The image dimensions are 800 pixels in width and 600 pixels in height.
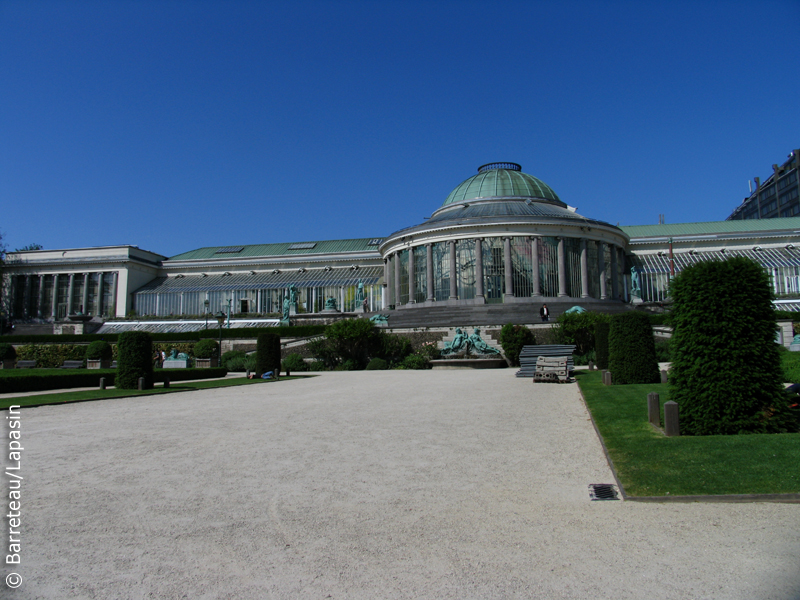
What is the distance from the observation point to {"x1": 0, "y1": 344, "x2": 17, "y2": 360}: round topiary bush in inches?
1720

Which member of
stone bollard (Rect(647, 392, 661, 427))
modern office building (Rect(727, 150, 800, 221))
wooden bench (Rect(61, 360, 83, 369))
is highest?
modern office building (Rect(727, 150, 800, 221))

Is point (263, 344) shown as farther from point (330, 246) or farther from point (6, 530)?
point (330, 246)

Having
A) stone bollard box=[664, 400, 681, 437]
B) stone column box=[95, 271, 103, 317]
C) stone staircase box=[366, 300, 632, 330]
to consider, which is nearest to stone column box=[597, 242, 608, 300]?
stone staircase box=[366, 300, 632, 330]

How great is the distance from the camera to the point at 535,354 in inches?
1062

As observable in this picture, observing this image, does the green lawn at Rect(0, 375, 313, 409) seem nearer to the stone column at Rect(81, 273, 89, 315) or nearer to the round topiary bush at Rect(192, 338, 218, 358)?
the round topiary bush at Rect(192, 338, 218, 358)

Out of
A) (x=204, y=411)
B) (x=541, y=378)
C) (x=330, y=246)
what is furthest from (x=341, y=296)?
(x=204, y=411)

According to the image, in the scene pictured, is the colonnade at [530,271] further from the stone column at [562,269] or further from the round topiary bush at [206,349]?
the round topiary bush at [206,349]

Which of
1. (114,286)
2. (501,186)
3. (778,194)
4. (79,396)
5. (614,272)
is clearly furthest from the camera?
(778,194)

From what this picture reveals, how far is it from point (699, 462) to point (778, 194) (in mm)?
107329

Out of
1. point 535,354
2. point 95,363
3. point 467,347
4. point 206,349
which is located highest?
point 206,349

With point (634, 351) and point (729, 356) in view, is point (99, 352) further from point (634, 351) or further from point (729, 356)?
point (729, 356)

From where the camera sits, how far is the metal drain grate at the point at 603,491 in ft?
23.2

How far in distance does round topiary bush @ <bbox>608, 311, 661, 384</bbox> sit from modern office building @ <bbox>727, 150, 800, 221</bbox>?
8401 cm

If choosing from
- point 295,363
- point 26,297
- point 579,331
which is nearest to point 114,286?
point 26,297
